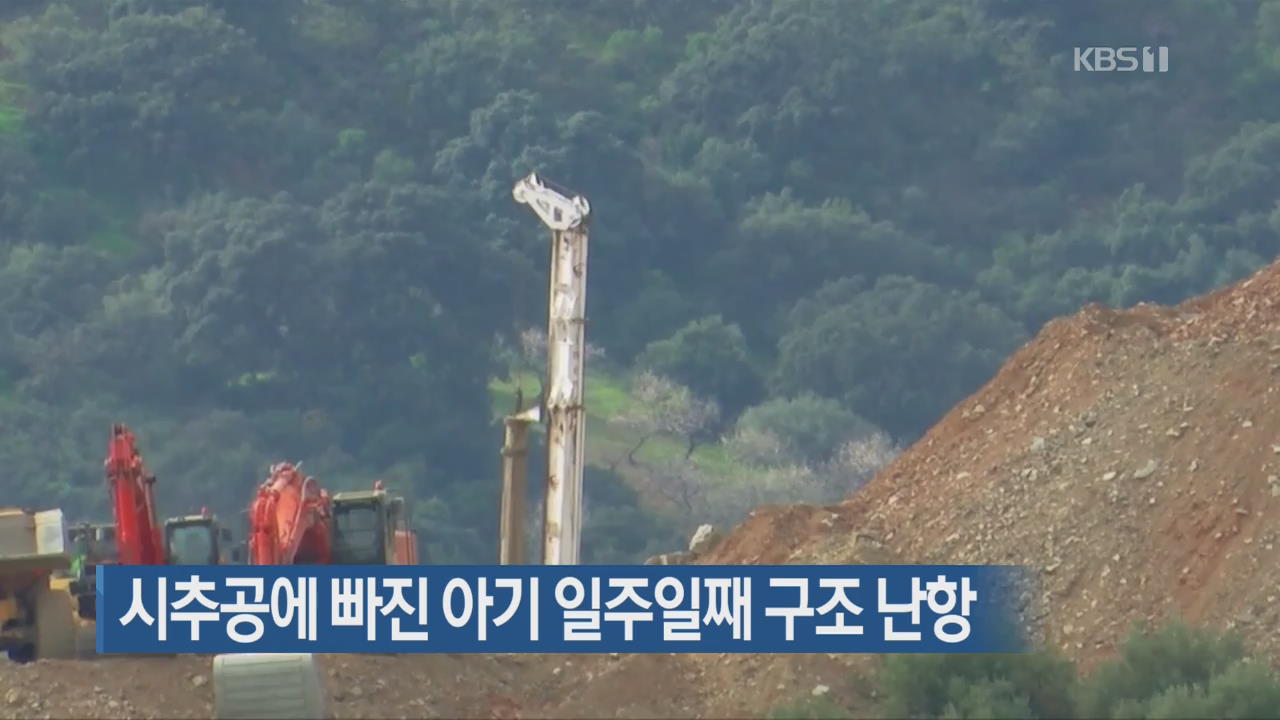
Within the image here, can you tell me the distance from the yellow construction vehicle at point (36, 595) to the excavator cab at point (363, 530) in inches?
92.1

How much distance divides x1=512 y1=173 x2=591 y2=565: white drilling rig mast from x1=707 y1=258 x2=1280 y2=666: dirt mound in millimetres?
2064

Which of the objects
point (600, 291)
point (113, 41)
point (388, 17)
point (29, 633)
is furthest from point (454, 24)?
point (29, 633)

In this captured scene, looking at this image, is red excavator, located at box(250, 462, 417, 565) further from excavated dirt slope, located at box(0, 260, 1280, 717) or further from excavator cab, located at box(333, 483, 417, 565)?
excavated dirt slope, located at box(0, 260, 1280, 717)

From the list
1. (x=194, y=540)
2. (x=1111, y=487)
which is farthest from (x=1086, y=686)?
(x=194, y=540)

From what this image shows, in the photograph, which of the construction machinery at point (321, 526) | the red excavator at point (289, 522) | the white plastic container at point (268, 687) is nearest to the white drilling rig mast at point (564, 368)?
the construction machinery at point (321, 526)

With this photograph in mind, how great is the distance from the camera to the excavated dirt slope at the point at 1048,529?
28.4 m

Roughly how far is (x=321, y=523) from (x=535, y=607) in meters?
6.99

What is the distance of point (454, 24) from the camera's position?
11894cm

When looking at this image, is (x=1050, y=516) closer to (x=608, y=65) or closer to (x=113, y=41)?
(x=113, y=41)

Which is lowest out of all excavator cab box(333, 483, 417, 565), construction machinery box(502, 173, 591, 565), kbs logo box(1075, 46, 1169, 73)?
excavator cab box(333, 483, 417, 565)

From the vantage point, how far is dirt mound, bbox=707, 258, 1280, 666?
30109 mm

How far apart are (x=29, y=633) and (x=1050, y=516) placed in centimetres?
881

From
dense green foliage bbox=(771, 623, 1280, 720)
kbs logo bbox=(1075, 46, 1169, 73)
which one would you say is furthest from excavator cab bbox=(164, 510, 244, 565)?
kbs logo bbox=(1075, 46, 1169, 73)

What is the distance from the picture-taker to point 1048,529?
31000 millimetres
